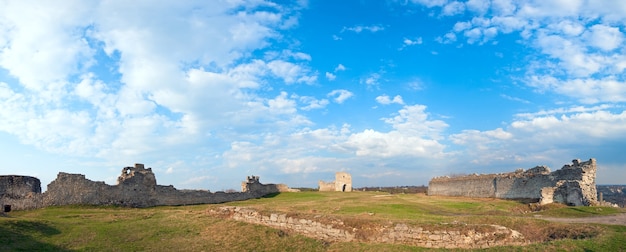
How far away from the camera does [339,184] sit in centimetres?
6400

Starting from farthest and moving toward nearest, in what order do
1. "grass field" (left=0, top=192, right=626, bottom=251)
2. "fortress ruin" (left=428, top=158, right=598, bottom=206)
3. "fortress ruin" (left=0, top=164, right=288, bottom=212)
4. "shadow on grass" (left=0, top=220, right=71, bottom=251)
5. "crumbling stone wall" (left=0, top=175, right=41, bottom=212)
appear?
"fortress ruin" (left=428, top=158, right=598, bottom=206) → "fortress ruin" (left=0, top=164, right=288, bottom=212) → "crumbling stone wall" (left=0, top=175, right=41, bottom=212) → "shadow on grass" (left=0, top=220, right=71, bottom=251) → "grass field" (left=0, top=192, right=626, bottom=251)

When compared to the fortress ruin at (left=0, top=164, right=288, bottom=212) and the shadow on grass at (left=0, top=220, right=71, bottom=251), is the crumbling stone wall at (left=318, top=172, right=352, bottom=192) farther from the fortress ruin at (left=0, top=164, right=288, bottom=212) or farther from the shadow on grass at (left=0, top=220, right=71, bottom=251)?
the shadow on grass at (left=0, top=220, right=71, bottom=251)

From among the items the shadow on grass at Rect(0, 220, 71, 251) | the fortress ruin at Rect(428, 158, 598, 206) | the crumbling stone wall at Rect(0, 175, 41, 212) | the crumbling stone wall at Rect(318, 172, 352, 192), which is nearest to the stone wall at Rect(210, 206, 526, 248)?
the shadow on grass at Rect(0, 220, 71, 251)

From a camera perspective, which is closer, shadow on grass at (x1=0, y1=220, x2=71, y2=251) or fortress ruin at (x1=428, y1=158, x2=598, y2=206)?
shadow on grass at (x1=0, y1=220, x2=71, y2=251)

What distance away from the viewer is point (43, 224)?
17.5 meters

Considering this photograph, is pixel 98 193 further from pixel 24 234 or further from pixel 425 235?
pixel 425 235

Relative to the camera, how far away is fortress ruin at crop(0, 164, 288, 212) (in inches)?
1045

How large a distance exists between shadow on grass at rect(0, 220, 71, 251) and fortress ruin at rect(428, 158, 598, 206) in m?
36.7

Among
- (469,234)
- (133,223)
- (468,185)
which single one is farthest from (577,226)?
(468,185)

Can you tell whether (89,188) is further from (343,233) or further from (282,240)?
(343,233)

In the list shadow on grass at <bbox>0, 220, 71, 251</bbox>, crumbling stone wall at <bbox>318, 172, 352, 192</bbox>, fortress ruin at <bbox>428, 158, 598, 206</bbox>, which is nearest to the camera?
shadow on grass at <bbox>0, 220, 71, 251</bbox>

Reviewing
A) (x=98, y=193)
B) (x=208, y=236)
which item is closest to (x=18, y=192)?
(x=98, y=193)

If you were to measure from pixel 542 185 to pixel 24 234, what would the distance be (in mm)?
41912

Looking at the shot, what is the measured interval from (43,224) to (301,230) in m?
11.8
